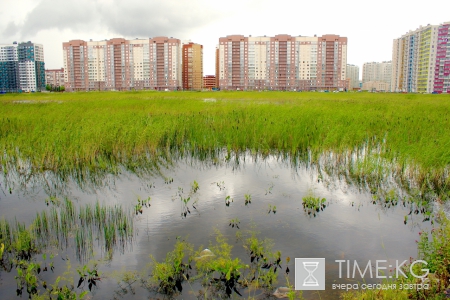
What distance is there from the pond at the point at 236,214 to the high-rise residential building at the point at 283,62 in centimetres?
11385

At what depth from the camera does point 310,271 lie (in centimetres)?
427

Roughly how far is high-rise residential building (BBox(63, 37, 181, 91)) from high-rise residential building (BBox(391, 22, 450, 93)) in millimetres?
73699

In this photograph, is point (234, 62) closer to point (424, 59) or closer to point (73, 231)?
point (424, 59)

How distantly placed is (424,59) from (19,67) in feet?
494

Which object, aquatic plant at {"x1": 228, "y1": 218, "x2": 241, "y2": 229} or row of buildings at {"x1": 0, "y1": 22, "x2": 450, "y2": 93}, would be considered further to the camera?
row of buildings at {"x1": 0, "y1": 22, "x2": 450, "y2": 93}

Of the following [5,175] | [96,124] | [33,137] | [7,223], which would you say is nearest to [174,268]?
[7,223]

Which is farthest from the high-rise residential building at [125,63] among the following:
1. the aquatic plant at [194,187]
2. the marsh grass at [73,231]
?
the marsh grass at [73,231]

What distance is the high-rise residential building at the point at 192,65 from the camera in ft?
458

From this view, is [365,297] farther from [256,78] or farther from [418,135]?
[256,78]

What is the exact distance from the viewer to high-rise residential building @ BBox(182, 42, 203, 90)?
13962 cm

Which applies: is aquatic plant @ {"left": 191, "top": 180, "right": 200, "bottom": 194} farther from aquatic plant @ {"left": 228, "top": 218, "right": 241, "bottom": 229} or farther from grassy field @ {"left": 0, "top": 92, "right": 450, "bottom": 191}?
grassy field @ {"left": 0, "top": 92, "right": 450, "bottom": 191}

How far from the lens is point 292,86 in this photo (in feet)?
399

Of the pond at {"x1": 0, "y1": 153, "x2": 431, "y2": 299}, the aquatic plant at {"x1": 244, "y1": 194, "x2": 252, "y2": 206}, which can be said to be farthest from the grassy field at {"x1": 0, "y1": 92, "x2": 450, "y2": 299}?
the aquatic plant at {"x1": 244, "y1": 194, "x2": 252, "y2": 206}

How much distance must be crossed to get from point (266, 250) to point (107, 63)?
131 metres
